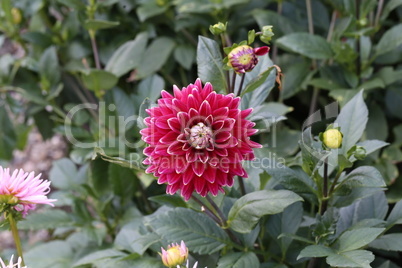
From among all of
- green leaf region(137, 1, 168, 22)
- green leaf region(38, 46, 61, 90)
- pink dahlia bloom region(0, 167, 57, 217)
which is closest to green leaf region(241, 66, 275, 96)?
pink dahlia bloom region(0, 167, 57, 217)

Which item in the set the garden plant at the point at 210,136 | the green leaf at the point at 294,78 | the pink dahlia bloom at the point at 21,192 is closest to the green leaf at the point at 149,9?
the garden plant at the point at 210,136

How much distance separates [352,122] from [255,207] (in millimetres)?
256

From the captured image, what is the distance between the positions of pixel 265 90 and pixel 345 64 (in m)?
0.49

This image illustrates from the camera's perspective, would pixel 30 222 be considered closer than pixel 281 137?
Yes

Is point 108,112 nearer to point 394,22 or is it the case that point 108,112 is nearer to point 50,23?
point 50,23

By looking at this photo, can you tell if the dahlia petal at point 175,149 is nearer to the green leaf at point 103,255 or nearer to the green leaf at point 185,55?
the green leaf at point 103,255

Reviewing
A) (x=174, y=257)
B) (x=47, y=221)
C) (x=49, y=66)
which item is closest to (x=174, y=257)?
(x=174, y=257)

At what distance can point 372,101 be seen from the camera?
4.88 feet

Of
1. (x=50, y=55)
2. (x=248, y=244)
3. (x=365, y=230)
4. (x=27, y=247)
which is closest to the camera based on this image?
(x=365, y=230)

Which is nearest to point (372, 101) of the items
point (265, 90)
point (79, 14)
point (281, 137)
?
point (281, 137)

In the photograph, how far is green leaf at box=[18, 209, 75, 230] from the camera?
128cm

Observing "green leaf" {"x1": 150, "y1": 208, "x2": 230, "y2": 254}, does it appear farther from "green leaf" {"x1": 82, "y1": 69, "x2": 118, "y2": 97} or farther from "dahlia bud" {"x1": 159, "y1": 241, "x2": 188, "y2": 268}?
"green leaf" {"x1": 82, "y1": 69, "x2": 118, "y2": 97}

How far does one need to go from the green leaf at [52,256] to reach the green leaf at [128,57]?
49cm

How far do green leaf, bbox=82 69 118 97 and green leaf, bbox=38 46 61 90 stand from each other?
0.72ft
